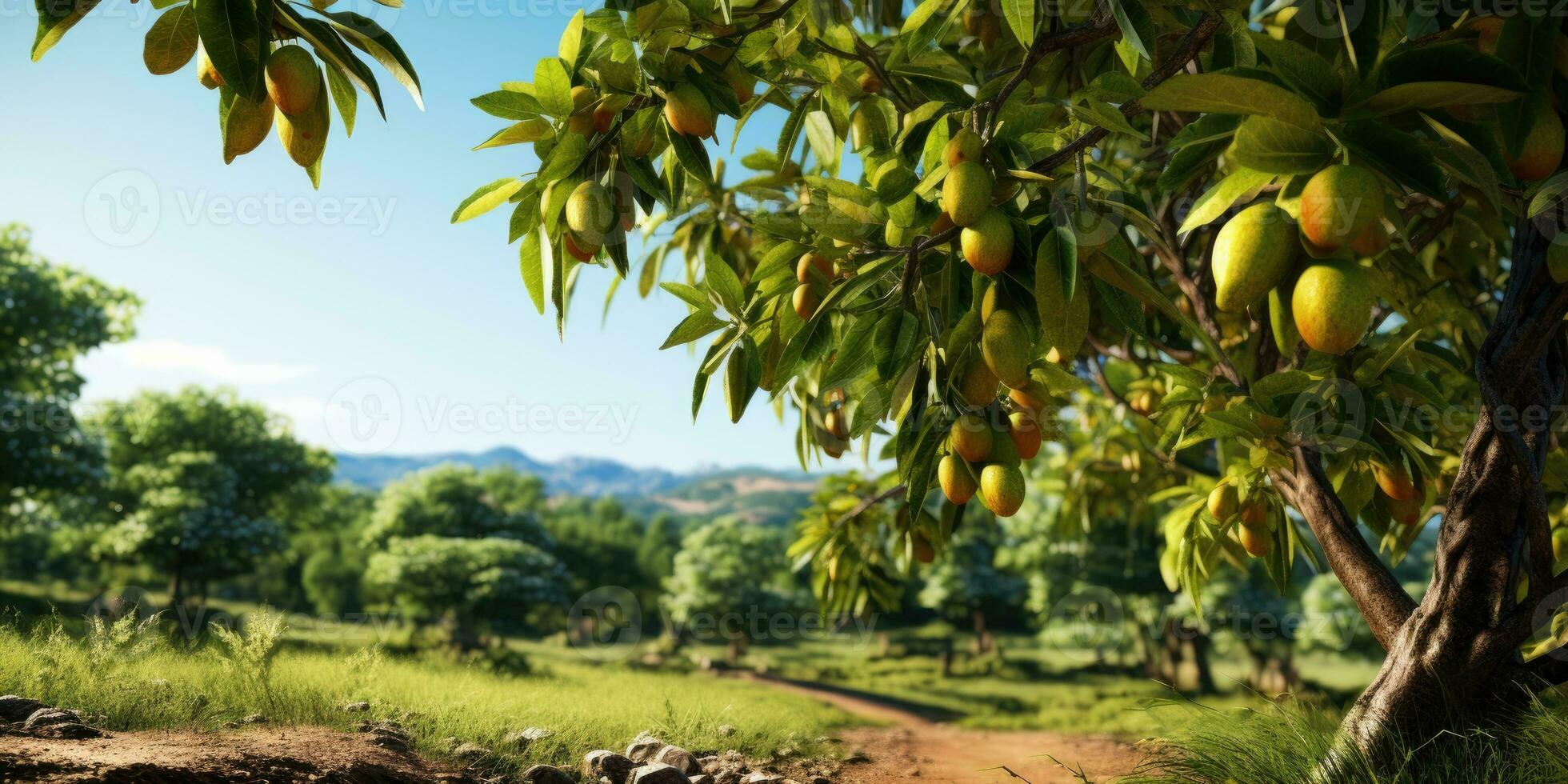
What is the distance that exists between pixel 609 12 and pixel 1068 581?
598 inches

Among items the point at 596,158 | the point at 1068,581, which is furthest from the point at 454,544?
the point at 596,158

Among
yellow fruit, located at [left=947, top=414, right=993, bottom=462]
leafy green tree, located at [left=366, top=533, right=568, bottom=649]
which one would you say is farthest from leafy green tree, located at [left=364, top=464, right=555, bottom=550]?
yellow fruit, located at [left=947, top=414, right=993, bottom=462]

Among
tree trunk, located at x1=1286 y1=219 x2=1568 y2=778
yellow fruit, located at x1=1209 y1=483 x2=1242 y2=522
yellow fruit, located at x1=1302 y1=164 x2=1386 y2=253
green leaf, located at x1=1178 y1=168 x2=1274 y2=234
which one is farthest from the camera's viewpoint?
yellow fruit, located at x1=1209 y1=483 x2=1242 y2=522

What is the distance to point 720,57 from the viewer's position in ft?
5.12

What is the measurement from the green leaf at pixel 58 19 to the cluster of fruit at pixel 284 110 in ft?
0.39

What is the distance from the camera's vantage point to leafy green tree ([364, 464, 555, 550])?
52.5ft

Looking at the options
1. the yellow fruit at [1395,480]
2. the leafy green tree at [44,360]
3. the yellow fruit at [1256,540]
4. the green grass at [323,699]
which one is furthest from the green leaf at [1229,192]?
the leafy green tree at [44,360]

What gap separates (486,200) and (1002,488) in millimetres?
919

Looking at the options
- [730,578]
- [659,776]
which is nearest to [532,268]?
[659,776]

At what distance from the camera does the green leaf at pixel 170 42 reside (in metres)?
1.05

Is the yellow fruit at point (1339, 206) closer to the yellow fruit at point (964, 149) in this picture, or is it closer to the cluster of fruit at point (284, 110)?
the yellow fruit at point (964, 149)

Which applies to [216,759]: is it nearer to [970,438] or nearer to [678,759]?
[678,759]

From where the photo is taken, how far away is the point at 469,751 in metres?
2.85

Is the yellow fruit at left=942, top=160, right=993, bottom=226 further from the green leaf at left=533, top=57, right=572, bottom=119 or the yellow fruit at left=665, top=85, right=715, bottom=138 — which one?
the green leaf at left=533, top=57, right=572, bottom=119
